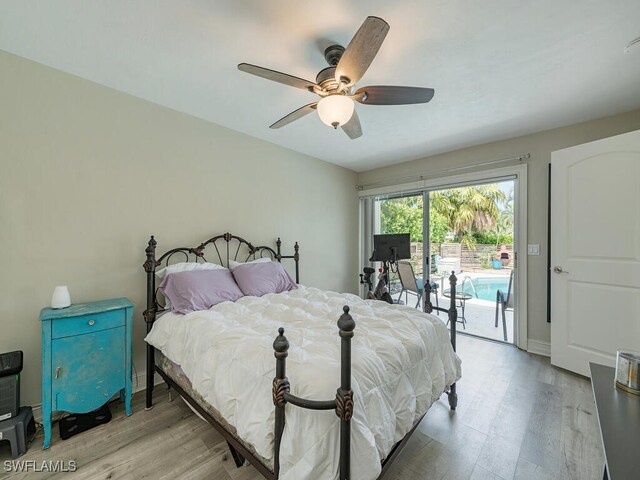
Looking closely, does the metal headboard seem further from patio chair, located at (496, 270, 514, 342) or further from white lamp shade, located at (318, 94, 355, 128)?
patio chair, located at (496, 270, 514, 342)

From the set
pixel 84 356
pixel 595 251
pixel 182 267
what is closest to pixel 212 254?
pixel 182 267

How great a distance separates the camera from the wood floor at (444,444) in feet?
4.69

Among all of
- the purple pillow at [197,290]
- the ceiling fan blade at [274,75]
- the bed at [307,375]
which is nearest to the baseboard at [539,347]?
the bed at [307,375]

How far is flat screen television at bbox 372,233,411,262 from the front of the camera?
3334 mm

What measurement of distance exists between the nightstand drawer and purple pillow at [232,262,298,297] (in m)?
0.93

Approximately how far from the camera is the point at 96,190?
2098mm

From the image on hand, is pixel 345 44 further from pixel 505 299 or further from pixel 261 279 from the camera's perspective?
pixel 505 299

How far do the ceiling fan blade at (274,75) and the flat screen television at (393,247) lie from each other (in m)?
2.17

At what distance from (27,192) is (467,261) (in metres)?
4.80

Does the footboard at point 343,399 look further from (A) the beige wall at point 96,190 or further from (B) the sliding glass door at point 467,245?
(B) the sliding glass door at point 467,245

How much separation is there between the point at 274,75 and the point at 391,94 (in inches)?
27.4

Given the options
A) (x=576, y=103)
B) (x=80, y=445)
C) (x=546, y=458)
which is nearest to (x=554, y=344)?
(x=546, y=458)

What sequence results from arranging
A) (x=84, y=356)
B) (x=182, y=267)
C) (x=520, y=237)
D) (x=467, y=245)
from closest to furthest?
(x=84, y=356), (x=182, y=267), (x=520, y=237), (x=467, y=245)

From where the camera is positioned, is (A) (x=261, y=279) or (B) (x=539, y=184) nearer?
(A) (x=261, y=279)
